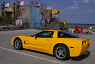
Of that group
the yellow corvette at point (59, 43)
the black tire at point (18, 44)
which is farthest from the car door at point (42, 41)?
the black tire at point (18, 44)

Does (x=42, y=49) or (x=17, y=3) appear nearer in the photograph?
(x=42, y=49)

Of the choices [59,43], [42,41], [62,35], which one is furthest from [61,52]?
[42,41]

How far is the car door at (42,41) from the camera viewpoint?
17.6 feet

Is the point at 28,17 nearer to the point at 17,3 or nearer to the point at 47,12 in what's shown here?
the point at 17,3

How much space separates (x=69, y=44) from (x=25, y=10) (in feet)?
94.5

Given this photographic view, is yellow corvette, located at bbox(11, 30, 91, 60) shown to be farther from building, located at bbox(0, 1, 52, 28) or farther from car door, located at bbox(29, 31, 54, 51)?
building, located at bbox(0, 1, 52, 28)

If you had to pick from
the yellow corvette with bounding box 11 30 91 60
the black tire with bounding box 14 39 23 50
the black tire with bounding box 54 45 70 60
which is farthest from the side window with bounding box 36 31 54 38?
the black tire with bounding box 14 39 23 50

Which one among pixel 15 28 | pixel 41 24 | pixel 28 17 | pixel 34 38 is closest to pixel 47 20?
pixel 41 24

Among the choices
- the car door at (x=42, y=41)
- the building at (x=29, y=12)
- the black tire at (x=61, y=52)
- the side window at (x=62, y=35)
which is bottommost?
the black tire at (x=61, y=52)

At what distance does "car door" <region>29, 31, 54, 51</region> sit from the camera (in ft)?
17.6

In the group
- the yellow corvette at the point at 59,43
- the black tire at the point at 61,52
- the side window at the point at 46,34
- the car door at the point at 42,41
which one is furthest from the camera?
the side window at the point at 46,34

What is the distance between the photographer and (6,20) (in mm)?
24812

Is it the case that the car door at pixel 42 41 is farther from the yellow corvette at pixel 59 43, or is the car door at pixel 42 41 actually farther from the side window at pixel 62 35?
the side window at pixel 62 35

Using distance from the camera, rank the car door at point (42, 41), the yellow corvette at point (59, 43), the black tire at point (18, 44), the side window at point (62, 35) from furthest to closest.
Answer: the black tire at point (18, 44), the car door at point (42, 41), the side window at point (62, 35), the yellow corvette at point (59, 43)
